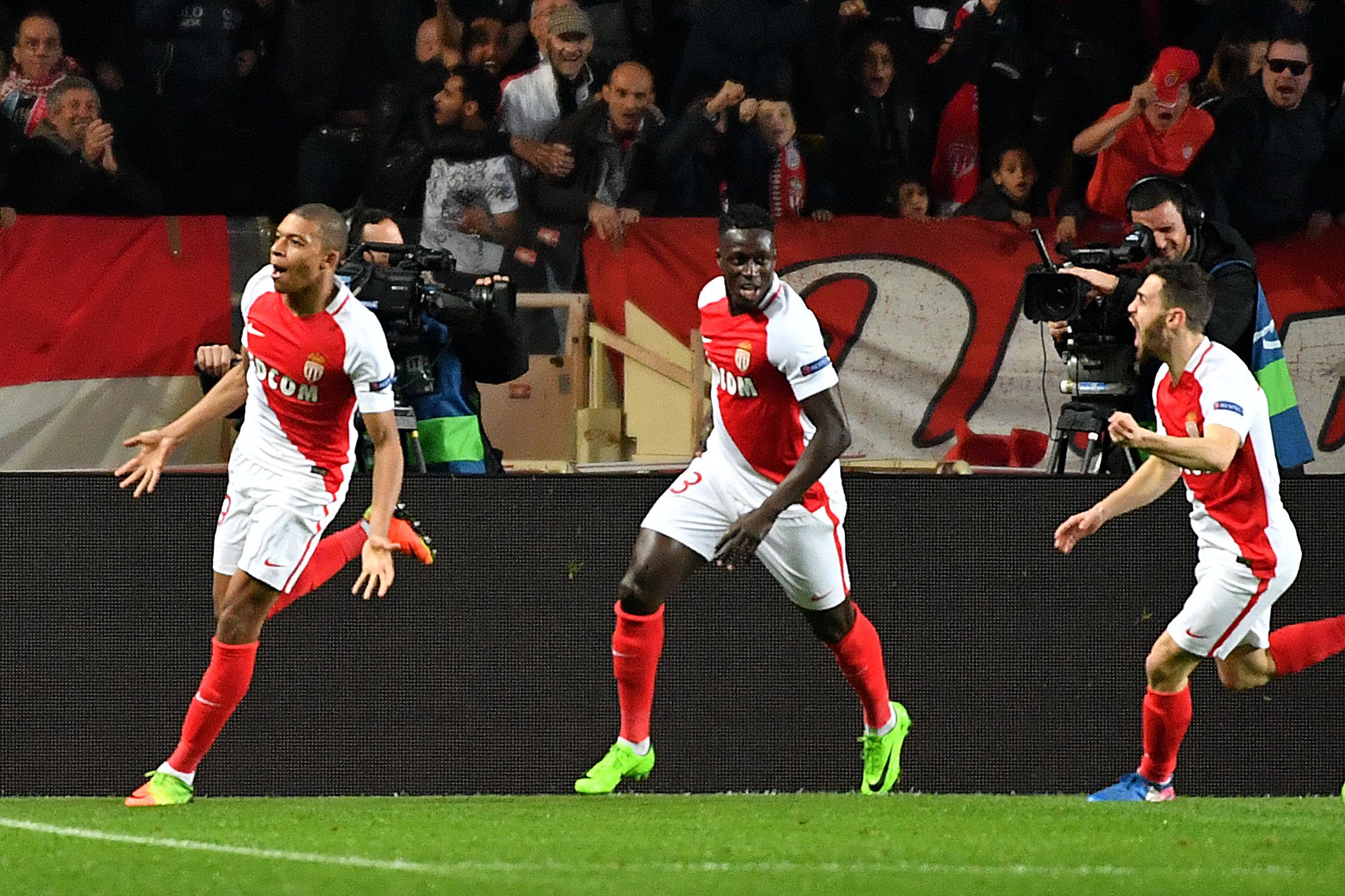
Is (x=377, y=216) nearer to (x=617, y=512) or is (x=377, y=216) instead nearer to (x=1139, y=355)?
(x=617, y=512)

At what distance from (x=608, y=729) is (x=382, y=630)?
0.87 m

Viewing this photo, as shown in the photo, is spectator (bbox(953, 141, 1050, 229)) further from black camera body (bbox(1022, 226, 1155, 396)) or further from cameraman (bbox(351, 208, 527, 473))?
cameraman (bbox(351, 208, 527, 473))

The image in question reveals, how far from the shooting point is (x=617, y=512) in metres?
6.73

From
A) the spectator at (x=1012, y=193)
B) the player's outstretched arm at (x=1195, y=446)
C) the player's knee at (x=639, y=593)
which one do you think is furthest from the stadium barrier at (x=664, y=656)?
the spectator at (x=1012, y=193)

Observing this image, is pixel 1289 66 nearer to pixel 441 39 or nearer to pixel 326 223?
pixel 441 39

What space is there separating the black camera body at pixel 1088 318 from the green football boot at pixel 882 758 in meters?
1.51

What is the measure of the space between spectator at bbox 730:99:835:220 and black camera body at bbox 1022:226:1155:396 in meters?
2.59

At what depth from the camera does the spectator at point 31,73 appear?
31.2 ft

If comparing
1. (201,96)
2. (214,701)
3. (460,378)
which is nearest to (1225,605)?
(460,378)

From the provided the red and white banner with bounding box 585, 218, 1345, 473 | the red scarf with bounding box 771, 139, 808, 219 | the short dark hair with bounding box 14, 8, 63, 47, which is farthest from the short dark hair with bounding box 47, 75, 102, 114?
the red scarf with bounding box 771, 139, 808, 219

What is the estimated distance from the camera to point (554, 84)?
31.9 feet

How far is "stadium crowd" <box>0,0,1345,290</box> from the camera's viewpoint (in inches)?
377

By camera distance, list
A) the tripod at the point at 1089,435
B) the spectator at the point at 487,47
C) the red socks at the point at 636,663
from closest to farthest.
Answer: the red socks at the point at 636,663 < the tripod at the point at 1089,435 < the spectator at the point at 487,47

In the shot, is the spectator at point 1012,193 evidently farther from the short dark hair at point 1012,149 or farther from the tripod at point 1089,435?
the tripod at point 1089,435
